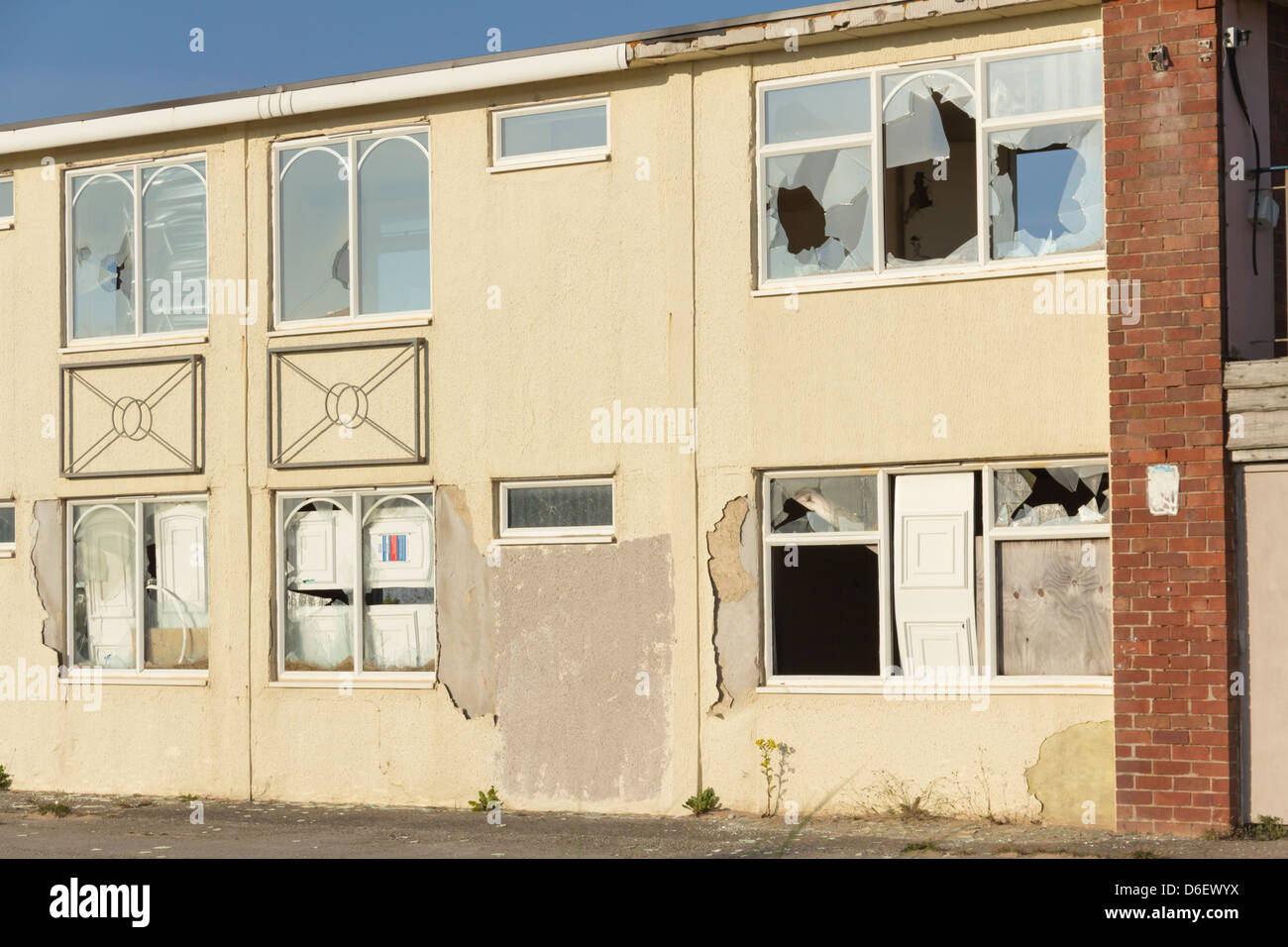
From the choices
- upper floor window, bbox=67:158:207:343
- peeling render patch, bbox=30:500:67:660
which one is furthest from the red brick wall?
peeling render patch, bbox=30:500:67:660

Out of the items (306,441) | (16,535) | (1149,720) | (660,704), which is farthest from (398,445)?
(1149,720)

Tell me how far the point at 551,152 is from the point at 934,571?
182 inches

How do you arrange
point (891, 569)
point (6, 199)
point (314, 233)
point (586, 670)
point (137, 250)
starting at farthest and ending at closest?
point (6, 199), point (137, 250), point (314, 233), point (586, 670), point (891, 569)

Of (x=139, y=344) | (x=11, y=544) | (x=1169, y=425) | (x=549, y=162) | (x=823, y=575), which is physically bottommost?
(x=823, y=575)

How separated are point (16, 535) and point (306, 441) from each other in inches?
128

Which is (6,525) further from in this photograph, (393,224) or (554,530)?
(554,530)

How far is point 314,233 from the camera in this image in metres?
14.9

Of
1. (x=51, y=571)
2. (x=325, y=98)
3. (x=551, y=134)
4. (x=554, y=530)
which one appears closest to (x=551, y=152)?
(x=551, y=134)

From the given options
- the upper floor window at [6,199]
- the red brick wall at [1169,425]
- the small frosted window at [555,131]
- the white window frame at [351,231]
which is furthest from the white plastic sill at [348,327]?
the red brick wall at [1169,425]

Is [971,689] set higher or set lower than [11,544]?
lower

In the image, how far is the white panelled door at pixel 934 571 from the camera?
1244 cm

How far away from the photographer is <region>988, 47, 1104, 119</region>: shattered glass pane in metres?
12.1

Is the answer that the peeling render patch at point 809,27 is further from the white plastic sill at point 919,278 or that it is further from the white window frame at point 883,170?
the white plastic sill at point 919,278

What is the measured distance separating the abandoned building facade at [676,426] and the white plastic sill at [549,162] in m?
0.04
